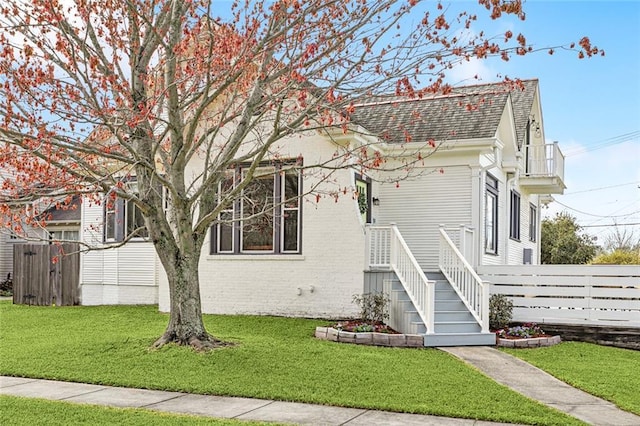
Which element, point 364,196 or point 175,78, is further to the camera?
point 364,196

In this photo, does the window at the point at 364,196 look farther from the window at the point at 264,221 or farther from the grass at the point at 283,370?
the grass at the point at 283,370

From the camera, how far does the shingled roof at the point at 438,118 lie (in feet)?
49.2

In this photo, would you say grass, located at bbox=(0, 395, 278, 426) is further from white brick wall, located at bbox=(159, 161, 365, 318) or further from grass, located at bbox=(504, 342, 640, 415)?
white brick wall, located at bbox=(159, 161, 365, 318)

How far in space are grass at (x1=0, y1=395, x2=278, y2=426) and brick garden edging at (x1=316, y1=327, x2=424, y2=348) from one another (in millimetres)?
5063

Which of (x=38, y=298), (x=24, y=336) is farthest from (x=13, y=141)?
(x=38, y=298)

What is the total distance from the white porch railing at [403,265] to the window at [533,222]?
9.58m

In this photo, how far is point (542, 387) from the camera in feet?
27.1

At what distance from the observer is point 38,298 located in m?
18.6

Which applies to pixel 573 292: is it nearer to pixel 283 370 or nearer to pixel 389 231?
pixel 389 231

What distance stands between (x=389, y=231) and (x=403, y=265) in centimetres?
147

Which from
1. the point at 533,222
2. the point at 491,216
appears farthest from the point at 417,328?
the point at 533,222

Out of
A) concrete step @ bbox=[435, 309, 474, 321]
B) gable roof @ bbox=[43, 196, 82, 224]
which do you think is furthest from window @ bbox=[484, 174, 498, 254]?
gable roof @ bbox=[43, 196, 82, 224]

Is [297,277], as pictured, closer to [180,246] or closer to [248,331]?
[248,331]

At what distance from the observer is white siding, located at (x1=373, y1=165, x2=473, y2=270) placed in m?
15.0
